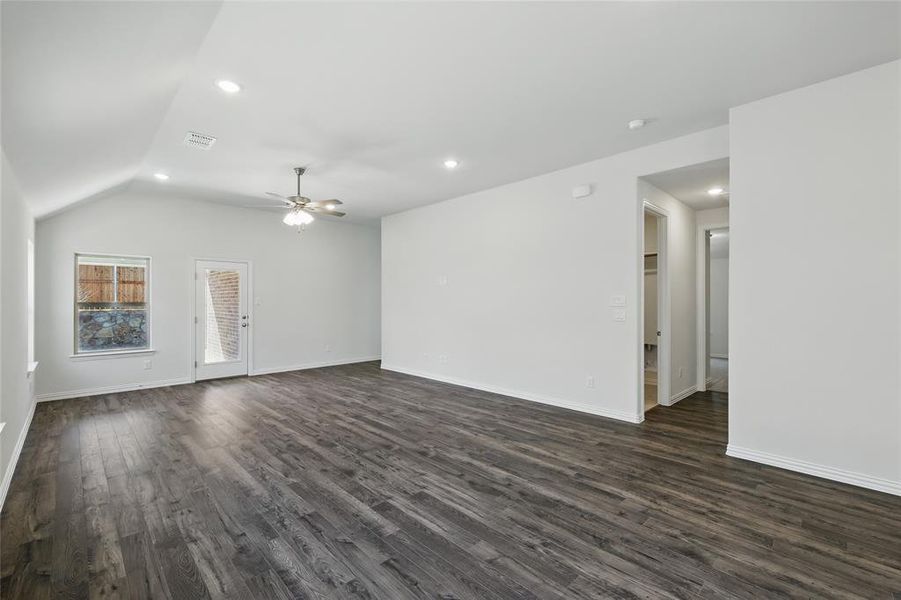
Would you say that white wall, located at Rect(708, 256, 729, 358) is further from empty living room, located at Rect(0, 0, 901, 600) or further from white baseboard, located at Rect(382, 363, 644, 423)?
white baseboard, located at Rect(382, 363, 644, 423)

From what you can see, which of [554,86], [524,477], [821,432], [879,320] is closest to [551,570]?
[524,477]

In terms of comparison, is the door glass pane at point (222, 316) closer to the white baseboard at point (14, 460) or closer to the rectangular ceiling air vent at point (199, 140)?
the white baseboard at point (14, 460)

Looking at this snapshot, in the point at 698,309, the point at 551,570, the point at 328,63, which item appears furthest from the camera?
the point at 698,309

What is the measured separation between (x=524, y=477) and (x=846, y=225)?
2.98m

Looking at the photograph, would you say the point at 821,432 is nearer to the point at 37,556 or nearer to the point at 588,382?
the point at 588,382

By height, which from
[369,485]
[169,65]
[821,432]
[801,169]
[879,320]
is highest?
[169,65]

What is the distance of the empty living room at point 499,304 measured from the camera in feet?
6.81

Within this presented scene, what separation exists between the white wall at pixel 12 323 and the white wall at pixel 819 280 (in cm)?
556

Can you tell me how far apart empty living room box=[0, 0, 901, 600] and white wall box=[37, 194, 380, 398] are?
0.07m

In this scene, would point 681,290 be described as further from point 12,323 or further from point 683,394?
point 12,323

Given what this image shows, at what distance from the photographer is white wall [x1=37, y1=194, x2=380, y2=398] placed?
5.39 meters

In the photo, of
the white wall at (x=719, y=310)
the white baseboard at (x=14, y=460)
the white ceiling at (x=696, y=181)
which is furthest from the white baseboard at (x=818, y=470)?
the white wall at (x=719, y=310)

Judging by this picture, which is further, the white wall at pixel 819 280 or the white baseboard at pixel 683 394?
the white baseboard at pixel 683 394

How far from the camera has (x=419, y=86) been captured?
296cm
